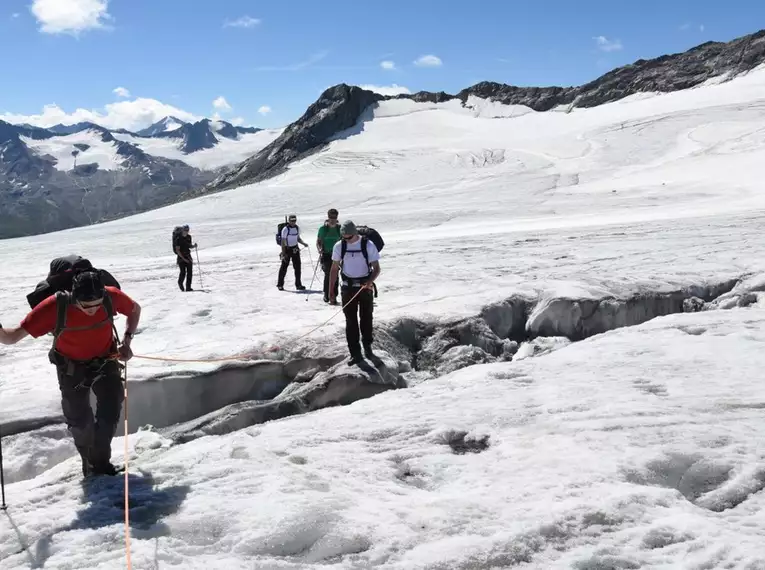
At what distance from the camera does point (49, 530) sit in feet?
14.7

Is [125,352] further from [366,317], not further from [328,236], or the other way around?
[328,236]

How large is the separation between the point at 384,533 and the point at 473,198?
38052 millimetres

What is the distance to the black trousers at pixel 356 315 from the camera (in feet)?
28.2

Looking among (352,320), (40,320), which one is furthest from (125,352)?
(352,320)

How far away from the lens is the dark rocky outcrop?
2940 inches

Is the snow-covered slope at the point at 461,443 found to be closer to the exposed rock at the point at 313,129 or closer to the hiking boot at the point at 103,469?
the hiking boot at the point at 103,469

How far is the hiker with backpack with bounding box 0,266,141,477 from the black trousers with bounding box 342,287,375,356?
3.63 m

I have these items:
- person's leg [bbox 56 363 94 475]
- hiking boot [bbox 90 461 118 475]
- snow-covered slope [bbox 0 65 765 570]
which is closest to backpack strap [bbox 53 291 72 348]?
person's leg [bbox 56 363 94 475]

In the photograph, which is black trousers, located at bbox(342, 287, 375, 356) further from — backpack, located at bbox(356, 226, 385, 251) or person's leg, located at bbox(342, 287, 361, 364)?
backpack, located at bbox(356, 226, 385, 251)

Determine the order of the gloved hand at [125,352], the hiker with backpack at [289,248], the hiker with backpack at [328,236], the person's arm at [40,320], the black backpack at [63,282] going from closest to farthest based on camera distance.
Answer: the person's arm at [40,320] → the black backpack at [63,282] → the gloved hand at [125,352] → the hiker with backpack at [328,236] → the hiker with backpack at [289,248]

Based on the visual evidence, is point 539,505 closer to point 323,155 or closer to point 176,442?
point 176,442

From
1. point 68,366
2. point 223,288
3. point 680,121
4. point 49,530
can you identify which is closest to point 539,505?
point 49,530

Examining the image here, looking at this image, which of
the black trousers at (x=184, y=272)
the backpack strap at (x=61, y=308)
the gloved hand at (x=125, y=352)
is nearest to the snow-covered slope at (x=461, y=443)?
the black trousers at (x=184, y=272)

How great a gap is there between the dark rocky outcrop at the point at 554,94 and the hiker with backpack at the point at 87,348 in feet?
214
